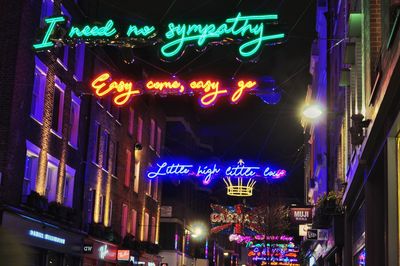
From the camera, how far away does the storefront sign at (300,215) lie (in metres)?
30.5

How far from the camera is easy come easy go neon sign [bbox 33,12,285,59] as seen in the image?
17.5 m

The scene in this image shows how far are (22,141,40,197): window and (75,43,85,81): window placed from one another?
5.95 metres

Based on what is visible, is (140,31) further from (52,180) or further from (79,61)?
(79,61)

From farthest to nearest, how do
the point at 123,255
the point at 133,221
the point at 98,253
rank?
the point at 133,221, the point at 123,255, the point at 98,253

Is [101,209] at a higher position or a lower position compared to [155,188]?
lower

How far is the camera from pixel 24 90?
22391 mm

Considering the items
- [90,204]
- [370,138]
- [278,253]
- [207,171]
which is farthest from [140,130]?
[370,138]

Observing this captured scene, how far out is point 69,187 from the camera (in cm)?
2855

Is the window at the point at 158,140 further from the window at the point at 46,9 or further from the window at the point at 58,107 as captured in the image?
the window at the point at 46,9

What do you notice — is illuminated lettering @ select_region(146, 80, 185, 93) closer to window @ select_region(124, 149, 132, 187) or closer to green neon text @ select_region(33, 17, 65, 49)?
green neon text @ select_region(33, 17, 65, 49)

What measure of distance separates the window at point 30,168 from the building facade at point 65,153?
0.04m

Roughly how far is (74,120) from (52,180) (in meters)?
3.91

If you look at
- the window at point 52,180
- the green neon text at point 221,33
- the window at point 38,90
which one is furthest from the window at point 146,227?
the green neon text at point 221,33

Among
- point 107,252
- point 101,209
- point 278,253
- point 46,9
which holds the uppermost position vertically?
point 46,9
